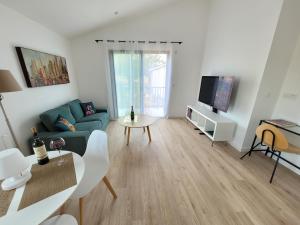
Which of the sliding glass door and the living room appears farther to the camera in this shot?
the sliding glass door

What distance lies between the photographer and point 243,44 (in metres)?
2.63

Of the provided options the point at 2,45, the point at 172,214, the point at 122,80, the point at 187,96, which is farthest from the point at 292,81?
the point at 2,45

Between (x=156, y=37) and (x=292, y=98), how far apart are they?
3242 mm

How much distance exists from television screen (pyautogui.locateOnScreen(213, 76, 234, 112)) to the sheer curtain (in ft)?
4.76

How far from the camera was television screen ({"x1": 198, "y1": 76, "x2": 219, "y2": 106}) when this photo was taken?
3205mm

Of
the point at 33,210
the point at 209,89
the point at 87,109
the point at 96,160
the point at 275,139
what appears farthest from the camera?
the point at 87,109

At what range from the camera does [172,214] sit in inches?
59.3

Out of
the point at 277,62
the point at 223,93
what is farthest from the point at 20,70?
the point at 277,62

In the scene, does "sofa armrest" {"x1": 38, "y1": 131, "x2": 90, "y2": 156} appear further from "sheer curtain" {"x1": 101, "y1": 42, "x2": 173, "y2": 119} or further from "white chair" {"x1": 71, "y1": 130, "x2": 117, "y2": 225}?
"sheer curtain" {"x1": 101, "y1": 42, "x2": 173, "y2": 119}

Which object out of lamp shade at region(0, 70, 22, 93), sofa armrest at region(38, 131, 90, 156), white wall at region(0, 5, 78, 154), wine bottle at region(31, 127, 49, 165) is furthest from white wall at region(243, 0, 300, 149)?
white wall at region(0, 5, 78, 154)

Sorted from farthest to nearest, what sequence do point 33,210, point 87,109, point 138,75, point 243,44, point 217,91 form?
point 138,75
point 87,109
point 217,91
point 243,44
point 33,210

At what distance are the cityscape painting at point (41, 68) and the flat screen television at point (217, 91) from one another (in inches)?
136

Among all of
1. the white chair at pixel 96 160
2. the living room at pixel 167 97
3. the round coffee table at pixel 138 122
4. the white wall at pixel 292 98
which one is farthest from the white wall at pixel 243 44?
the white chair at pixel 96 160

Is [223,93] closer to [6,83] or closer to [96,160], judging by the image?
[96,160]
